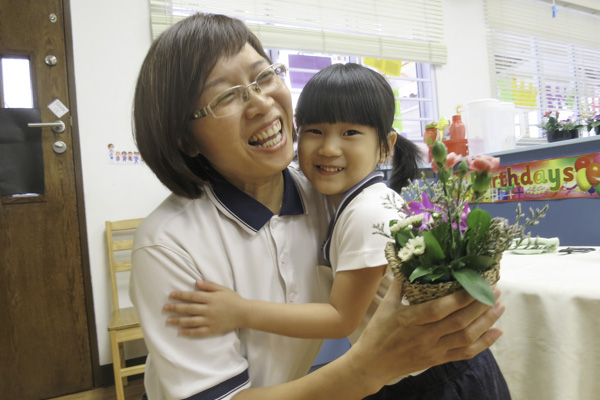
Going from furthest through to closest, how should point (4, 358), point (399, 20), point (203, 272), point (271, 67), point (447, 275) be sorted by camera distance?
point (399, 20)
point (4, 358)
point (271, 67)
point (203, 272)
point (447, 275)

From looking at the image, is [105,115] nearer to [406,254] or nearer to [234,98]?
[234,98]

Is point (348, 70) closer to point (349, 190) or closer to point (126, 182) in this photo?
point (349, 190)

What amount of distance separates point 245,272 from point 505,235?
510mm

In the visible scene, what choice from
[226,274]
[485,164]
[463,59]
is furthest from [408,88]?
[485,164]

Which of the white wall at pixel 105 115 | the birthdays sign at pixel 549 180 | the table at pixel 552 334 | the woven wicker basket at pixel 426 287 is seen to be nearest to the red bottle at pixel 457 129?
the birthdays sign at pixel 549 180

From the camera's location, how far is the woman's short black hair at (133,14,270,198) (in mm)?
770

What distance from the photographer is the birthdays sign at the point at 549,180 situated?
1.68 meters

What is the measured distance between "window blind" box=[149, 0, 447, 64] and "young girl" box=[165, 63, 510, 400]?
211 cm

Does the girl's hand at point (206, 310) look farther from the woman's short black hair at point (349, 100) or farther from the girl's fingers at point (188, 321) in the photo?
the woman's short black hair at point (349, 100)

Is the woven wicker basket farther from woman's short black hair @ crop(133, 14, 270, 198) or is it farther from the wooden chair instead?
the wooden chair

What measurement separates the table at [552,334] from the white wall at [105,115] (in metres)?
2.26

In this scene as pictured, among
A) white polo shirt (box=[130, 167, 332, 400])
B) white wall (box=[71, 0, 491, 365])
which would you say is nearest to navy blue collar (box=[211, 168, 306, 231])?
white polo shirt (box=[130, 167, 332, 400])

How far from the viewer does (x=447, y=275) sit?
50 cm

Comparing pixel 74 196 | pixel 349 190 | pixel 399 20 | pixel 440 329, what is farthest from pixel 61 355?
pixel 399 20
